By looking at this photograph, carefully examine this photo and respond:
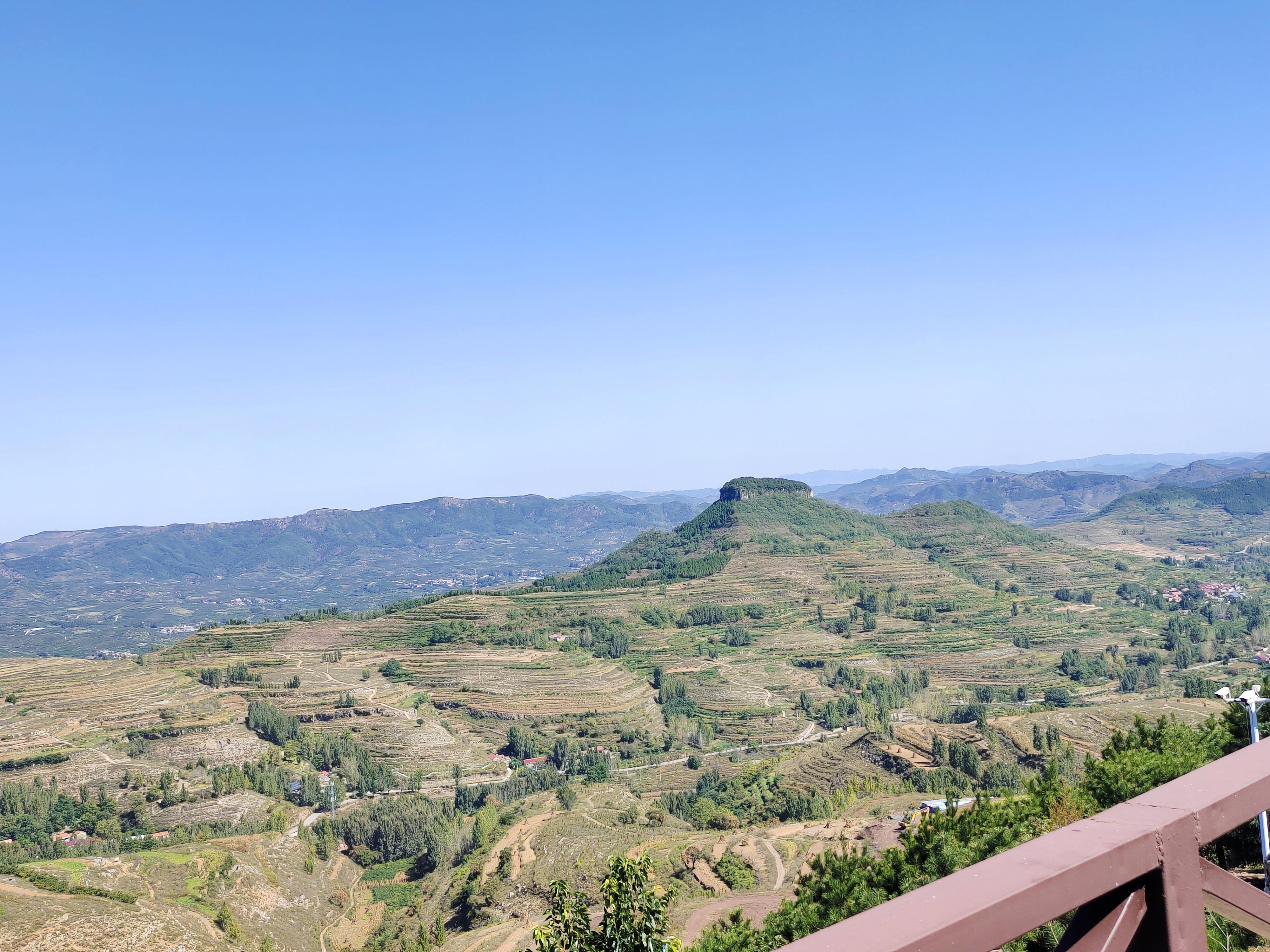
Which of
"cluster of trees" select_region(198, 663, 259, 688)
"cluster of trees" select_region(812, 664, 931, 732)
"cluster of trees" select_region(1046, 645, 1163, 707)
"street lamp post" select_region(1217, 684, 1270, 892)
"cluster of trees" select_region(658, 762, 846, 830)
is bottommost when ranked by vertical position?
"cluster of trees" select_region(1046, 645, 1163, 707)

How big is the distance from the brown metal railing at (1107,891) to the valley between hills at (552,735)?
30466 mm

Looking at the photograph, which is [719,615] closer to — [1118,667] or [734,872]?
[1118,667]

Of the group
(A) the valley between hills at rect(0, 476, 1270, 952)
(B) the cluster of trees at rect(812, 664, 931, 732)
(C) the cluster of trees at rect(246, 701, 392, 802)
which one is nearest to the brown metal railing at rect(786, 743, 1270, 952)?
(A) the valley between hills at rect(0, 476, 1270, 952)

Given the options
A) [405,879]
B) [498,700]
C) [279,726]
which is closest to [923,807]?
[405,879]

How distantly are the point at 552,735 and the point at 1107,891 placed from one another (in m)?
82.2

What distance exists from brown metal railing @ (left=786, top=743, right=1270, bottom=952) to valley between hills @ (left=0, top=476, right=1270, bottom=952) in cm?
3047

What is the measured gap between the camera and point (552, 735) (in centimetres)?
7975

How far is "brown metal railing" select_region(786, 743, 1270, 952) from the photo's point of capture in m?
1.48

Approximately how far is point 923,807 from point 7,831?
2327 inches

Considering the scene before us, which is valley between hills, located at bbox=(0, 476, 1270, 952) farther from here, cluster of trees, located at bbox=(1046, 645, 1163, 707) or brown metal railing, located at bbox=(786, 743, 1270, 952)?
brown metal railing, located at bbox=(786, 743, 1270, 952)

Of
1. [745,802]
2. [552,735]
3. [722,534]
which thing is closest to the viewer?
[745,802]

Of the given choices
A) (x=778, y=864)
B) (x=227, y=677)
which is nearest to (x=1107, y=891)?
(x=778, y=864)

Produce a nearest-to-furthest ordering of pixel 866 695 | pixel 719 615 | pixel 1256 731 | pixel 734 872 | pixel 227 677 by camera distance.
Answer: pixel 1256 731
pixel 734 872
pixel 227 677
pixel 866 695
pixel 719 615

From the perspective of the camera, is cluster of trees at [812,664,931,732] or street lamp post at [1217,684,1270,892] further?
cluster of trees at [812,664,931,732]
